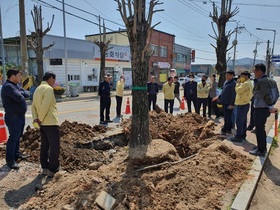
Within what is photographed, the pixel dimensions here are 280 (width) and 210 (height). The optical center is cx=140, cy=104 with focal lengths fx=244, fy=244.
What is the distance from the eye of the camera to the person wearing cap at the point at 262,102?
4980 mm

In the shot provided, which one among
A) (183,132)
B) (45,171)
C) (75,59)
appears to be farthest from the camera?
(75,59)

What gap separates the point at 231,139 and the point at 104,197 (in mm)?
4264

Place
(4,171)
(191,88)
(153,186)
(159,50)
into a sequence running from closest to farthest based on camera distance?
(153,186)
(4,171)
(191,88)
(159,50)

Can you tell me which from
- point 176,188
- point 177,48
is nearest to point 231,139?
point 176,188

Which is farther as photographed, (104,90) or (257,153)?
(104,90)

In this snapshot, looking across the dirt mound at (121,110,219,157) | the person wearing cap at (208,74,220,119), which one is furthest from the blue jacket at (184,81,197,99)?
the dirt mound at (121,110,219,157)

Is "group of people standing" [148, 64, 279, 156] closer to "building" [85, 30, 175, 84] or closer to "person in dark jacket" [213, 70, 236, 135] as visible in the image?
"person in dark jacket" [213, 70, 236, 135]

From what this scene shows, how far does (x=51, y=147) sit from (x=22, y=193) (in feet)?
2.72

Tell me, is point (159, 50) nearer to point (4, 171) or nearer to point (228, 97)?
point (228, 97)

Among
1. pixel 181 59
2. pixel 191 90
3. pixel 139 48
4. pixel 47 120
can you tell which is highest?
pixel 181 59

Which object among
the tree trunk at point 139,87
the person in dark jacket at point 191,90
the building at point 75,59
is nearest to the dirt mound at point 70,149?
the tree trunk at point 139,87

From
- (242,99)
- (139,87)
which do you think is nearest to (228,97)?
(242,99)

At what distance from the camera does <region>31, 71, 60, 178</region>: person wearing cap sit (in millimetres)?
4121

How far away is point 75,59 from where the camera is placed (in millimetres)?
24375
